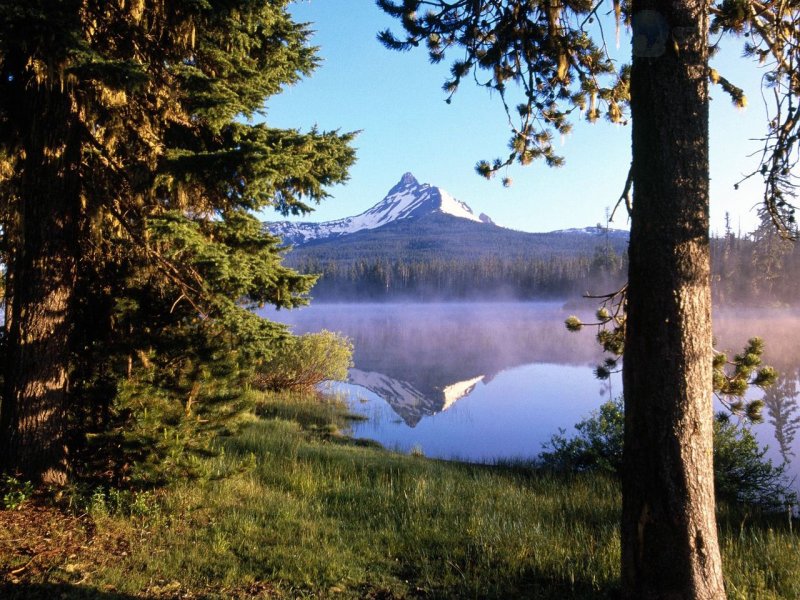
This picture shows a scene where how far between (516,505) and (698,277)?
14.5ft

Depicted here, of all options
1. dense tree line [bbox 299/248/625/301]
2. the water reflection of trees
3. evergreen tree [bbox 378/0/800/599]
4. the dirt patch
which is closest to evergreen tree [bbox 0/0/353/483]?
the dirt patch

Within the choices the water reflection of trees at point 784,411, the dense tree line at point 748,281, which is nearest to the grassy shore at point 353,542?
the water reflection of trees at point 784,411

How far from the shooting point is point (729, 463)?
9.19 m

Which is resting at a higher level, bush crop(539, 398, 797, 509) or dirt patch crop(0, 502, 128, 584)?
dirt patch crop(0, 502, 128, 584)

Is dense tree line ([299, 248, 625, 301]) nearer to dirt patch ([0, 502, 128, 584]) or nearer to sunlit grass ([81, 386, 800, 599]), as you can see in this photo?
sunlit grass ([81, 386, 800, 599])

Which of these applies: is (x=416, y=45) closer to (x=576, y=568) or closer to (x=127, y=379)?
(x=127, y=379)

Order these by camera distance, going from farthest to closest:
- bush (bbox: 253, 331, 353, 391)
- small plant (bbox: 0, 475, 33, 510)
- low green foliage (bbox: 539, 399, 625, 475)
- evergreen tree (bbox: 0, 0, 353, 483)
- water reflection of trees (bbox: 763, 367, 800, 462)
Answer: bush (bbox: 253, 331, 353, 391) → water reflection of trees (bbox: 763, 367, 800, 462) → low green foliage (bbox: 539, 399, 625, 475) → evergreen tree (bbox: 0, 0, 353, 483) → small plant (bbox: 0, 475, 33, 510)

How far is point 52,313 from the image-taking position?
5.64 meters

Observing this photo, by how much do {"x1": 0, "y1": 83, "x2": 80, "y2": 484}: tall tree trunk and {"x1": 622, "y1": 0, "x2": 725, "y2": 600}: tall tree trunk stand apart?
6.10m

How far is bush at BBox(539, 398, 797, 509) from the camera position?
29.2 ft

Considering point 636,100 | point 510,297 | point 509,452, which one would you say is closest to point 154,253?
point 636,100

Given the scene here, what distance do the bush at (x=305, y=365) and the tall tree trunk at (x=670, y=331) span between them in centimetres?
1687

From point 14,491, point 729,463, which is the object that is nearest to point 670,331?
point 14,491

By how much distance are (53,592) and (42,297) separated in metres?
3.23
